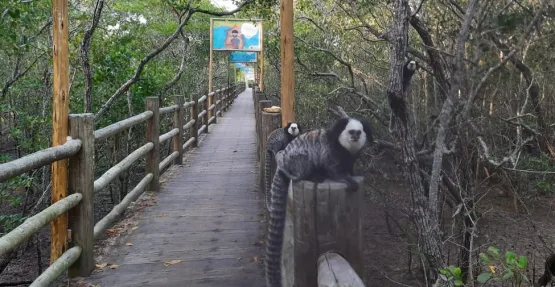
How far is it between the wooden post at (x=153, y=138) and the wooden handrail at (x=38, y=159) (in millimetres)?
2502

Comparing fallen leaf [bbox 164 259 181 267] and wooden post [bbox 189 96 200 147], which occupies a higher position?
wooden post [bbox 189 96 200 147]

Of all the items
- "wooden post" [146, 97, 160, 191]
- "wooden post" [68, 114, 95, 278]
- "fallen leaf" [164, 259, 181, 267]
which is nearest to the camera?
"wooden post" [68, 114, 95, 278]

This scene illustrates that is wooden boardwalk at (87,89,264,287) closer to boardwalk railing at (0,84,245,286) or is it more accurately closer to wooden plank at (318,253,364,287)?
boardwalk railing at (0,84,245,286)

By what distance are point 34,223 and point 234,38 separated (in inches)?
515

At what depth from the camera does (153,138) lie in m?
5.70

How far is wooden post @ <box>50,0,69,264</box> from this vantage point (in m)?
3.15

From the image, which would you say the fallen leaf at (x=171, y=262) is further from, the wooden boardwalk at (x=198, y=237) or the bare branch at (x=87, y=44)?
the bare branch at (x=87, y=44)

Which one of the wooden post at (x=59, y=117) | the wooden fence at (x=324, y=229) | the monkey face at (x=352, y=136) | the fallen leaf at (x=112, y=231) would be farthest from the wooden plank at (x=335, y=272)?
the fallen leaf at (x=112, y=231)

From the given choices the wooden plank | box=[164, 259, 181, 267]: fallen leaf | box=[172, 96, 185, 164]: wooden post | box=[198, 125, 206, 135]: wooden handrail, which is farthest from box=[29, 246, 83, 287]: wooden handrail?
box=[198, 125, 206, 135]: wooden handrail

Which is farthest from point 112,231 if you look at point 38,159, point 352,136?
point 352,136

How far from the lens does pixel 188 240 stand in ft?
13.5

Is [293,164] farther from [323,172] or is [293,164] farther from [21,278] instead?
[21,278]

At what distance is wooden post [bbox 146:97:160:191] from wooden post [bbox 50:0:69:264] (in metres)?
2.28

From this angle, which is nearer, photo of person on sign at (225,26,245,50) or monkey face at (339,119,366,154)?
monkey face at (339,119,366,154)
